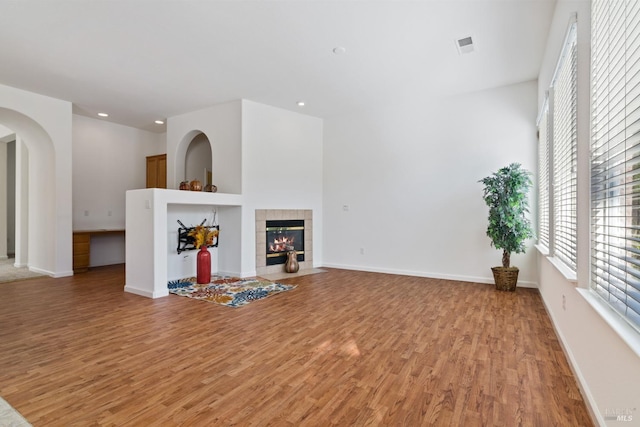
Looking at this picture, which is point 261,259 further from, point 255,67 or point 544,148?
point 544,148

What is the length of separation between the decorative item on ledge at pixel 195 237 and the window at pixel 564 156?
4523mm

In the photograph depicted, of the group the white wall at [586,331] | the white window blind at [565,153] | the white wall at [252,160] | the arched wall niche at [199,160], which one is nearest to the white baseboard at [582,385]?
the white wall at [586,331]

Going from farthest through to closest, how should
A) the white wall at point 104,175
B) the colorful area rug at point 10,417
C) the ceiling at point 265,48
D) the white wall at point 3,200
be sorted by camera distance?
the white wall at point 3,200 → the white wall at point 104,175 → the ceiling at point 265,48 → the colorful area rug at point 10,417

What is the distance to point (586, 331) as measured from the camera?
197cm

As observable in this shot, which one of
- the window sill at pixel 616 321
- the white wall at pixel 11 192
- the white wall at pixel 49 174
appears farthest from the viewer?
the white wall at pixel 11 192

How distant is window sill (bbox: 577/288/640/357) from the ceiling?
2.63m

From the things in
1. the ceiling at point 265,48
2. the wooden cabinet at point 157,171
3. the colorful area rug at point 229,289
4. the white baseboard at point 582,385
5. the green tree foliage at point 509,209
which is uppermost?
the ceiling at point 265,48

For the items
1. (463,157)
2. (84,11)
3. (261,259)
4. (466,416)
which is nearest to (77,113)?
(84,11)

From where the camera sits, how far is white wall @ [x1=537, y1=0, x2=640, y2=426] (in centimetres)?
139

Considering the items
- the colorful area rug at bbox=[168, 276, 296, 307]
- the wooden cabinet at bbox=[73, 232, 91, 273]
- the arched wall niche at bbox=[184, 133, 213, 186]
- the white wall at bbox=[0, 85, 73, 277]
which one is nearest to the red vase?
the colorful area rug at bbox=[168, 276, 296, 307]

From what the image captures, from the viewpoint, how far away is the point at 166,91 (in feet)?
16.6

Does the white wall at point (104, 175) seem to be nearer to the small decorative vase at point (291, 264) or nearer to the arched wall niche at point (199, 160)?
the arched wall niche at point (199, 160)

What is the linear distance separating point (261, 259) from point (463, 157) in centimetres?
381

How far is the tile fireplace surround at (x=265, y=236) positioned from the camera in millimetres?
5727
